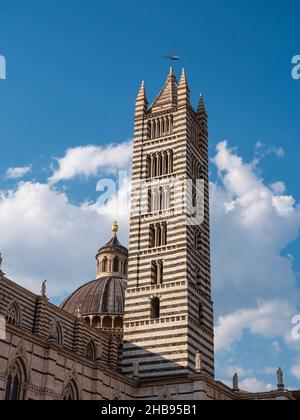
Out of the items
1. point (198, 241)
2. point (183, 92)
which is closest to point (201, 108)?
point (183, 92)

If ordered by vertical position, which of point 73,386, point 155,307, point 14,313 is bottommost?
point 73,386

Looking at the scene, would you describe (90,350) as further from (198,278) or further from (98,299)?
(198,278)

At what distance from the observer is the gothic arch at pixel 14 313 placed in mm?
38531

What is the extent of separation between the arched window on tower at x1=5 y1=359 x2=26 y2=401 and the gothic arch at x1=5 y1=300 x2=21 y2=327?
9.97m

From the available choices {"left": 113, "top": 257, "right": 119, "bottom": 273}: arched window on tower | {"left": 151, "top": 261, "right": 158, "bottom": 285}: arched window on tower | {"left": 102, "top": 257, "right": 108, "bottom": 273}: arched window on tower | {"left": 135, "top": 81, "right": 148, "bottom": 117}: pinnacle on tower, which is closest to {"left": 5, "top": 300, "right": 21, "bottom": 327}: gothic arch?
{"left": 151, "top": 261, "right": 158, "bottom": 285}: arched window on tower

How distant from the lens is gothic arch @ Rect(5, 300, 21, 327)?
3853 centimetres

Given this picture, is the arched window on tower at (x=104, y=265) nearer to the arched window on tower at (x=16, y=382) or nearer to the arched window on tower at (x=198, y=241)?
the arched window on tower at (x=198, y=241)

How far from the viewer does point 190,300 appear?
3966 centimetres

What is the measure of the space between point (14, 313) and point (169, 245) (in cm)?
1048

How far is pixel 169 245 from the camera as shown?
4150 centimetres

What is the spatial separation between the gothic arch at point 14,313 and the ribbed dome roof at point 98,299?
12.7 meters

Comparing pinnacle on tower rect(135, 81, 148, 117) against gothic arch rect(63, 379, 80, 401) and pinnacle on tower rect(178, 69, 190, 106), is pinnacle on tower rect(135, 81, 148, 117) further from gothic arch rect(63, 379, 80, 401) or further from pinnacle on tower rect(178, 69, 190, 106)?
gothic arch rect(63, 379, 80, 401)
